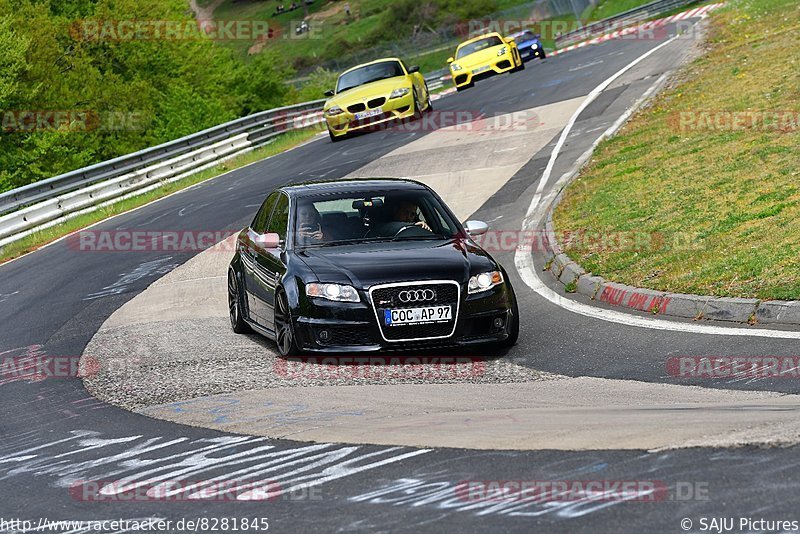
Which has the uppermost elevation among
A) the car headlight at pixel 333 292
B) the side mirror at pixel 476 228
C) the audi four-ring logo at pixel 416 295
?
the side mirror at pixel 476 228

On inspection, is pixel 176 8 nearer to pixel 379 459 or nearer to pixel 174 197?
pixel 174 197

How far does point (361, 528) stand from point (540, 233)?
439 inches

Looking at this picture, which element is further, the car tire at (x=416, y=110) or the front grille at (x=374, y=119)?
the car tire at (x=416, y=110)

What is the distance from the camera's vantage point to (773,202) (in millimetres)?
13578

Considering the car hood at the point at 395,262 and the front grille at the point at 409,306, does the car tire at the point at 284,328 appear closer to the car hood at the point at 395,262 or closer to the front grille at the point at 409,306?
the car hood at the point at 395,262

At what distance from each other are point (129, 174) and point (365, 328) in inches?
769

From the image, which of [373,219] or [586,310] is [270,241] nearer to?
[373,219]

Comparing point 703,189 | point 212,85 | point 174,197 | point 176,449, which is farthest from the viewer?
point 212,85

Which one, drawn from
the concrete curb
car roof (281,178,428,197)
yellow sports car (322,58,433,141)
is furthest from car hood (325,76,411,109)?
car roof (281,178,428,197)

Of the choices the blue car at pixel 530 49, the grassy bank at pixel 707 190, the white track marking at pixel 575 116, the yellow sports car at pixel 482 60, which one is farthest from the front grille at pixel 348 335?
the blue car at pixel 530 49

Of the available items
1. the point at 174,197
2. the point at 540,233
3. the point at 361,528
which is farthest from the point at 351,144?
the point at 361,528

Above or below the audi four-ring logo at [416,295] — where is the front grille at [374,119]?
below

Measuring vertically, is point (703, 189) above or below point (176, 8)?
below

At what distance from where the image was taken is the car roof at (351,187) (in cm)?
1170
